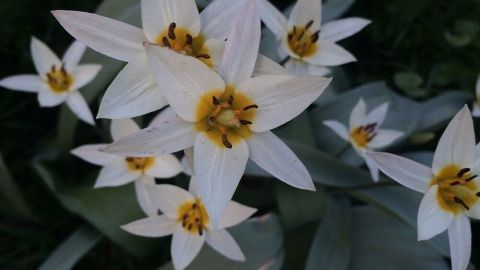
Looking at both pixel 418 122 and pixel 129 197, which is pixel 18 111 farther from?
pixel 418 122

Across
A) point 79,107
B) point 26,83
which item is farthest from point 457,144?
point 26,83

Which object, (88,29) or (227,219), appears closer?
(88,29)

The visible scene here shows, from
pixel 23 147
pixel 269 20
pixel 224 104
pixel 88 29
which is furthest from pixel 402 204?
pixel 23 147

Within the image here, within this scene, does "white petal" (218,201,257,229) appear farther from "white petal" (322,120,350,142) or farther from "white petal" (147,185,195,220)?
"white petal" (322,120,350,142)

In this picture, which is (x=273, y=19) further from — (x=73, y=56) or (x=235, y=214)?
(x=73, y=56)

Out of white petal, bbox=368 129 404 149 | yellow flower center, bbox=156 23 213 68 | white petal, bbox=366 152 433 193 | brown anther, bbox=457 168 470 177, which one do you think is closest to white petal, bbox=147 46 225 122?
yellow flower center, bbox=156 23 213 68
